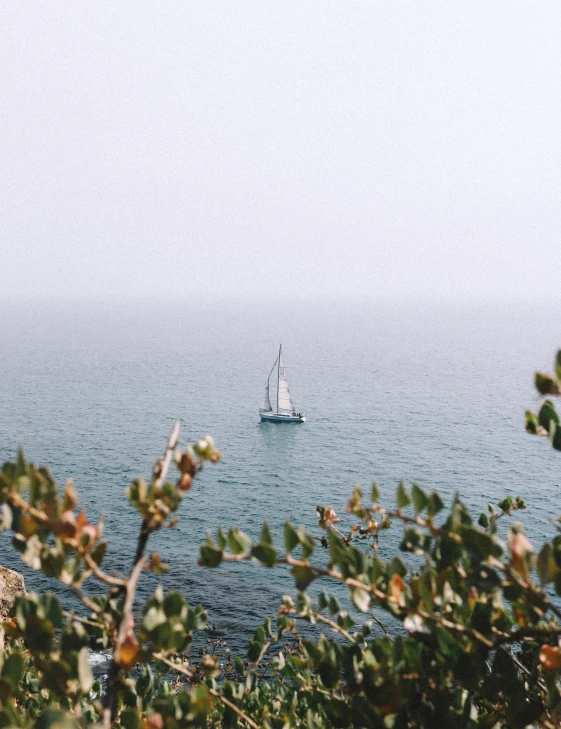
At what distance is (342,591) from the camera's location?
48.9 m

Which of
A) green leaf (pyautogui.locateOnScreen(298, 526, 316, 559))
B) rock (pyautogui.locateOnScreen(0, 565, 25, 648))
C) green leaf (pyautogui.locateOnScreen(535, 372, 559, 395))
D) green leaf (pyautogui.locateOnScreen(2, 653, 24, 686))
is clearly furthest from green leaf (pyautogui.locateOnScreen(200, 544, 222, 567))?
rock (pyautogui.locateOnScreen(0, 565, 25, 648))

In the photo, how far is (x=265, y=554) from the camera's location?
133 inches

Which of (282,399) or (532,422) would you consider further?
(282,399)

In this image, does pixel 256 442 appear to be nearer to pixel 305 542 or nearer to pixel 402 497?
pixel 402 497

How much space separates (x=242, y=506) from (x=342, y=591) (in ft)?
58.4

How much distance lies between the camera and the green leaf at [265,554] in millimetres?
3354

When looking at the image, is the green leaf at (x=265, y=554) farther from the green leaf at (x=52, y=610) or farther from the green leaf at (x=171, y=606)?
the green leaf at (x=52, y=610)

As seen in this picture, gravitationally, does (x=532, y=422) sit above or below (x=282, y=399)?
above

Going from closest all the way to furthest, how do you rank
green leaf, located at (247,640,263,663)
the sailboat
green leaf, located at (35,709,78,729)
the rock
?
green leaf, located at (35,709,78,729), green leaf, located at (247,640,263,663), the rock, the sailboat

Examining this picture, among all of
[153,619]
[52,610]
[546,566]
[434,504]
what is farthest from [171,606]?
[546,566]

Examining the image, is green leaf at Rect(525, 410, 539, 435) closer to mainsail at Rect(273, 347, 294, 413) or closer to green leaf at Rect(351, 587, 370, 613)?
green leaf at Rect(351, 587, 370, 613)

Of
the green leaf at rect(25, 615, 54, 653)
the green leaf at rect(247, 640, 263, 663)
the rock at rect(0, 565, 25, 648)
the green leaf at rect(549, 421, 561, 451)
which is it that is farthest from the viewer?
the rock at rect(0, 565, 25, 648)

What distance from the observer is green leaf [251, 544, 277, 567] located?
3.35m

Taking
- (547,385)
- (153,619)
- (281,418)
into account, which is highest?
(547,385)
